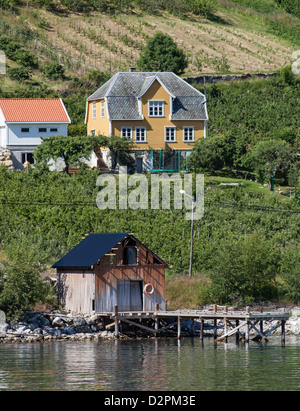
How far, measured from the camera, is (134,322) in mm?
44375

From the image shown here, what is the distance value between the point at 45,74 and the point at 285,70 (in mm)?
23906

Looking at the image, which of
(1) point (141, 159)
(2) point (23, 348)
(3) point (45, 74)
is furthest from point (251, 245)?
(3) point (45, 74)

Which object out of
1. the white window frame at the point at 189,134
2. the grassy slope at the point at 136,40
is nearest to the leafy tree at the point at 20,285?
the white window frame at the point at 189,134

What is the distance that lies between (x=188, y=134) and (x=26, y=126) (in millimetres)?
12907

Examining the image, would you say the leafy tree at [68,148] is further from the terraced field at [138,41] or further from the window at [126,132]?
the terraced field at [138,41]

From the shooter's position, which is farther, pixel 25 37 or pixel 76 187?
pixel 25 37

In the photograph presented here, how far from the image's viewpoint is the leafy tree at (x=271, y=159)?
6594 cm

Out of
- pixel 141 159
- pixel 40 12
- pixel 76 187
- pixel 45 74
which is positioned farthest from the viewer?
pixel 40 12

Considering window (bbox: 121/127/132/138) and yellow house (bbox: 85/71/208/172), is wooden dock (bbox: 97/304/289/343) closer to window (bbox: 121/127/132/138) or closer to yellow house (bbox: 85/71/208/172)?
yellow house (bbox: 85/71/208/172)

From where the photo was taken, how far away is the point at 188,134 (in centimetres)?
6950
